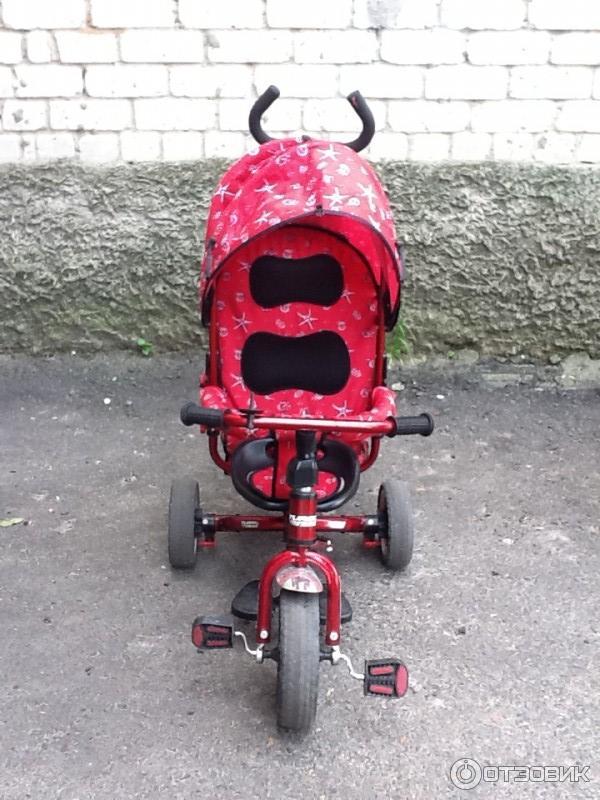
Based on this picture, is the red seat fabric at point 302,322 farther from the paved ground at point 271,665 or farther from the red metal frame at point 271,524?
the paved ground at point 271,665

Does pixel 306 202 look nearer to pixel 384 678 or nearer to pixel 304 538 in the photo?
pixel 304 538

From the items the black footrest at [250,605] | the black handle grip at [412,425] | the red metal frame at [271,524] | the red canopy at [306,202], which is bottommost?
the black footrest at [250,605]

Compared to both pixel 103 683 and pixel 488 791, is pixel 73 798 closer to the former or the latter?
pixel 103 683

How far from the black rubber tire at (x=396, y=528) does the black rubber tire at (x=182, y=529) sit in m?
0.68

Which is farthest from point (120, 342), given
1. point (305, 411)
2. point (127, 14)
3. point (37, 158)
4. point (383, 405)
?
point (383, 405)

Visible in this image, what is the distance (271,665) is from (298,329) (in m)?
1.16

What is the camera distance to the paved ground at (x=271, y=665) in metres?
2.44

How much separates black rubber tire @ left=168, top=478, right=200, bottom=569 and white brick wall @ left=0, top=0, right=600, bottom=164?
2235 mm

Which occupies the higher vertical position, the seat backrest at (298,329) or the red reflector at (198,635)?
the seat backrest at (298,329)

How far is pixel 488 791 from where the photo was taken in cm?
236

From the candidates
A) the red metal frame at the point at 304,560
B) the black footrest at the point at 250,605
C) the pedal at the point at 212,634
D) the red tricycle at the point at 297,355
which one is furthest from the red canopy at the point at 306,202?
the pedal at the point at 212,634

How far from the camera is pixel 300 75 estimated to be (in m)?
4.66

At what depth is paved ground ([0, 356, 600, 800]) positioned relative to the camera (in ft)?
8.01

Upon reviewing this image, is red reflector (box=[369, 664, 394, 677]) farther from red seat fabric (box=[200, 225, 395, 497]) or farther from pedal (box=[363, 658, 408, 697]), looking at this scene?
red seat fabric (box=[200, 225, 395, 497])
